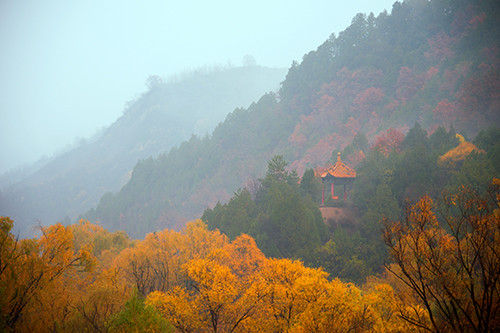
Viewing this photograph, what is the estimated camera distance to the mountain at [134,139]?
131 m

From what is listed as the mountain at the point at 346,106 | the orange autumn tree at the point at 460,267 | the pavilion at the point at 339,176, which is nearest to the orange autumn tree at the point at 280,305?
the orange autumn tree at the point at 460,267

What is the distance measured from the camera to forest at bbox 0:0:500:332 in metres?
15.5

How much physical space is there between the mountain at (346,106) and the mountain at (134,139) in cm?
4041

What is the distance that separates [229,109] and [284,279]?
138 metres

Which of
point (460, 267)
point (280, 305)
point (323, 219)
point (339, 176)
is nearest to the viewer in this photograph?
point (460, 267)

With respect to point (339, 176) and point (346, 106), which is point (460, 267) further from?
point (346, 106)

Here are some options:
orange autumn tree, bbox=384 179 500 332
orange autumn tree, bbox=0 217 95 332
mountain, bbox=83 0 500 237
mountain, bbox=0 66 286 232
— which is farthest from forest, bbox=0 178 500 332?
mountain, bbox=0 66 286 232

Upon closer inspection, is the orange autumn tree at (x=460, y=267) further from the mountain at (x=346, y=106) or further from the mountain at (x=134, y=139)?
the mountain at (x=134, y=139)

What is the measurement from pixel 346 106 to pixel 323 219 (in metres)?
51.3

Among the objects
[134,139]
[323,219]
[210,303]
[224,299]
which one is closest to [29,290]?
[210,303]

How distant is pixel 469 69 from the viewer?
2539 inches

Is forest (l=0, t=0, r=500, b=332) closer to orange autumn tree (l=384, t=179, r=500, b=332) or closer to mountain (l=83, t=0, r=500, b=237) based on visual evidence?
orange autumn tree (l=384, t=179, r=500, b=332)

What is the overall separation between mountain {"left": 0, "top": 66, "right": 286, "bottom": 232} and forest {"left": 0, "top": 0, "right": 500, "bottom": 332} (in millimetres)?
40862

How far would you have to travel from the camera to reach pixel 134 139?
149m
